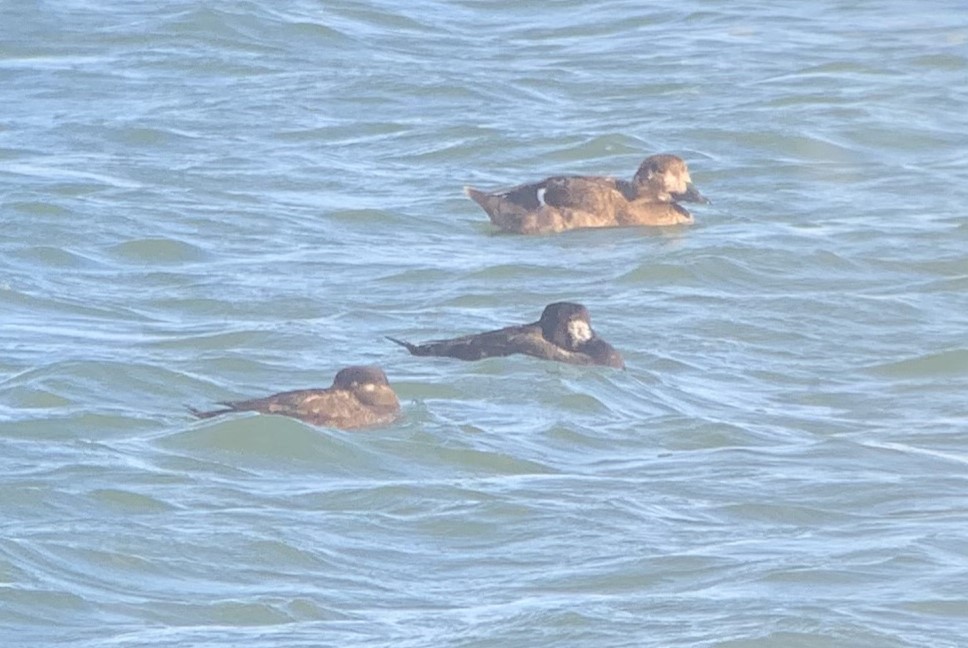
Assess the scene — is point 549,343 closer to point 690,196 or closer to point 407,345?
point 407,345

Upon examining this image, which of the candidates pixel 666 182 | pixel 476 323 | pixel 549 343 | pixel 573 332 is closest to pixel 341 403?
pixel 549 343

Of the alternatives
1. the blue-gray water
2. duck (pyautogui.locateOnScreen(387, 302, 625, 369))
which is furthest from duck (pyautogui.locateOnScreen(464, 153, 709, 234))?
duck (pyautogui.locateOnScreen(387, 302, 625, 369))

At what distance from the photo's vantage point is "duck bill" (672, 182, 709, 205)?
17359 mm

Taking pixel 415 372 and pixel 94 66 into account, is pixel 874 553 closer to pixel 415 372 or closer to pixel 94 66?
pixel 415 372

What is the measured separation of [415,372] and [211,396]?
100 cm

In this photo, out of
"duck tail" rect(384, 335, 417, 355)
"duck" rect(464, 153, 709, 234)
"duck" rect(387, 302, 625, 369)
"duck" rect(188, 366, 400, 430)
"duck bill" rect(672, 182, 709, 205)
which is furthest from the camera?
"duck bill" rect(672, 182, 709, 205)

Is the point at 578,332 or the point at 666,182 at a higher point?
the point at 578,332

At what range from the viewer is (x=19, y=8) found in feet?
80.7

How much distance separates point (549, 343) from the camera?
1338 cm

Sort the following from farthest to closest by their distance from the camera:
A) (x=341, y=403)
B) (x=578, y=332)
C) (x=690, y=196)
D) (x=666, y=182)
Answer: (x=690, y=196) < (x=666, y=182) < (x=578, y=332) < (x=341, y=403)

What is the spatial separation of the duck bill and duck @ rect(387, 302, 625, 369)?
3.86 metres

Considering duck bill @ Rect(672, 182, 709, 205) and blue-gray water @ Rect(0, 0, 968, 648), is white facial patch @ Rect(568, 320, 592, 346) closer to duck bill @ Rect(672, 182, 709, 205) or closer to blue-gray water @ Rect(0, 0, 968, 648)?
blue-gray water @ Rect(0, 0, 968, 648)

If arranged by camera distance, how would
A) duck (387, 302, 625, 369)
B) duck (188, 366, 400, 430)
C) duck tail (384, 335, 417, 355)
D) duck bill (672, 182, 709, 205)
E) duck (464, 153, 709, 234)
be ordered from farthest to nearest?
duck bill (672, 182, 709, 205)
duck (464, 153, 709, 234)
duck tail (384, 335, 417, 355)
duck (387, 302, 625, 369)
duck (188, 366, 400, 430)

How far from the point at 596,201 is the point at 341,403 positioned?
594 cm
